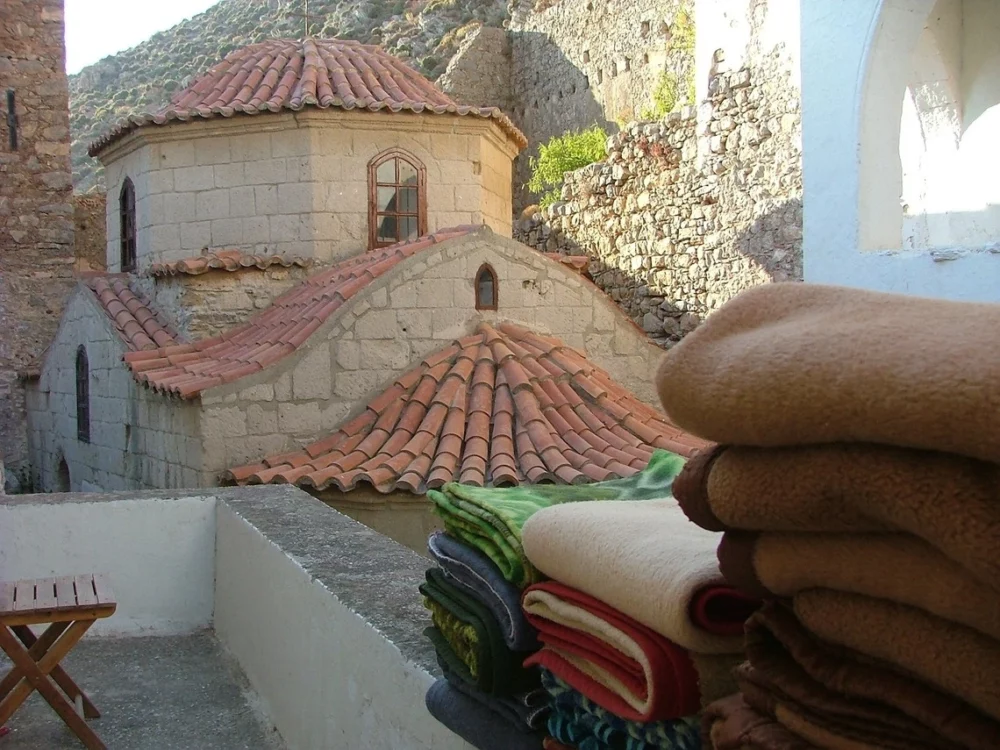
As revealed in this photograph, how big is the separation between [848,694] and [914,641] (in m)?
0.12

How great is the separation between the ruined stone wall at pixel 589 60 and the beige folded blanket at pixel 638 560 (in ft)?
72.2

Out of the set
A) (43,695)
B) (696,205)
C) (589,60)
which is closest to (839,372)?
(43,695)

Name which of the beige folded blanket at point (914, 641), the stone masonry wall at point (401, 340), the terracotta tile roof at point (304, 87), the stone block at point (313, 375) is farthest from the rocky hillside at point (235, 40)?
the beige folded blanket at point (914, 641)

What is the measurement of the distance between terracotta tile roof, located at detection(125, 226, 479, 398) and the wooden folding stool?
17.0 feet

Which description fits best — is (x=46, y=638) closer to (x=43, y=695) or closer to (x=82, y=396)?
(x=43, y=695)

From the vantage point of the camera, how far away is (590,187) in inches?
662

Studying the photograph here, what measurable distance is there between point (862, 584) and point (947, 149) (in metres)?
4.94

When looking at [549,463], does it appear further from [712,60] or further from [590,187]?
[590,187]

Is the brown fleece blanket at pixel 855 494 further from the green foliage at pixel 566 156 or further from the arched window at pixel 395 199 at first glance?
the green foliage at pixel 566 156

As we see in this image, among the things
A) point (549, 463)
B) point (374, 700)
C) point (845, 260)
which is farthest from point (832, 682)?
point (549, 463)

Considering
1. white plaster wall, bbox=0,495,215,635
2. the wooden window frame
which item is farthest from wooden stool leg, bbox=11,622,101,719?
the wooden window frame

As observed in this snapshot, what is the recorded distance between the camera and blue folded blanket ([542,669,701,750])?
1674 millimetres

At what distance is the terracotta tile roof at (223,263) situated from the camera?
1155 cm

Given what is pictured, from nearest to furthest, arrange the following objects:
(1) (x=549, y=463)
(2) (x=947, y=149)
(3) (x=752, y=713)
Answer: (3) (x=752, y=713), (2) (x=947, y=149), (1) (x=549, y=463)
